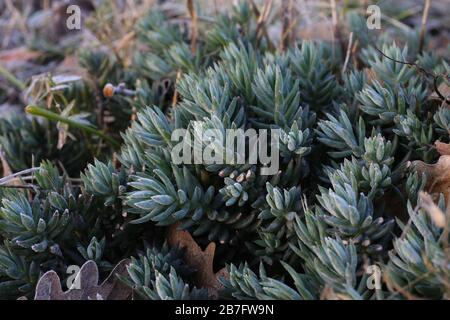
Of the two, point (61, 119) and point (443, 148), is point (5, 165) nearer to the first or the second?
point (61, 119)

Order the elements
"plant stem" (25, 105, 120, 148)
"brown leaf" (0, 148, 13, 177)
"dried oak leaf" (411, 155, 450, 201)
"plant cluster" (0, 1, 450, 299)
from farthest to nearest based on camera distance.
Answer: "brown leaf" (0, 148, 13, 177) → "plant stem" (25, 105, 120, 148) → "dried oak leaf" (411, 155, 450, 201) → "plant cluster" (0, 1, 450, 299)

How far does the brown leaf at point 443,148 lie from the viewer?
157 centimetres

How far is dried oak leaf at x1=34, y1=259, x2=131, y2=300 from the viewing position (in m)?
1.51

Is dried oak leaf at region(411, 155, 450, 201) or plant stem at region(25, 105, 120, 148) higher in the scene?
plant stem at region(25, 105, 120, 148)

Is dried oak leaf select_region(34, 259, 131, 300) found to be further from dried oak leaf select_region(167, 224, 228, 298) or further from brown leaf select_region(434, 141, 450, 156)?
brown leaf select_region(434, 141, 450, 156)

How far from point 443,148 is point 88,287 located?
3.45ft

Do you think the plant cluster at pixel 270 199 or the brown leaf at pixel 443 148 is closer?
the plant cluster at pixel 270 199

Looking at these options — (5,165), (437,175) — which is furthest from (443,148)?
(5,165)

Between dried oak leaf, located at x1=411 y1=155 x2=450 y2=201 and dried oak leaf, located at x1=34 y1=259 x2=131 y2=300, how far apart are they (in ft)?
2.85

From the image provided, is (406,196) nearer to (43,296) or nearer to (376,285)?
(376,285)

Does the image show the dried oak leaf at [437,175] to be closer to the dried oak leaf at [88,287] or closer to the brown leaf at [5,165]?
the dried oak leaf at [88,287]

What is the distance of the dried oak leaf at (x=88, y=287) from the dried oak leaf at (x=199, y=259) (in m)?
0.16

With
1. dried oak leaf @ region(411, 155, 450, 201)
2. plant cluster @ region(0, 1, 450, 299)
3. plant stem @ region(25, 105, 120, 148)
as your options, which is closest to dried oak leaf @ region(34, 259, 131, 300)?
plant cluster @ region(0, 1, 450, 299)

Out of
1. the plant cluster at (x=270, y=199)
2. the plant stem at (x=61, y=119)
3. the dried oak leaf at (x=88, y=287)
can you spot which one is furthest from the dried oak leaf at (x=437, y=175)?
the plant stem at (x=61, y=119)
